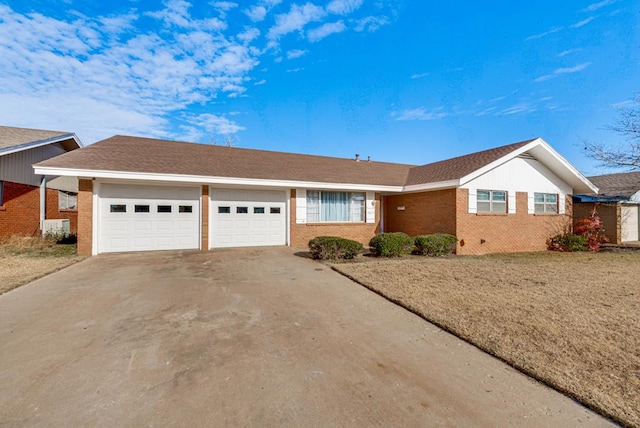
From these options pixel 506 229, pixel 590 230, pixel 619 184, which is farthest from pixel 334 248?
pixel 619 184

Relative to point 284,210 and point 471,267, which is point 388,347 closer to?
point 471,267

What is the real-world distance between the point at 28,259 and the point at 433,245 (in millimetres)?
13735

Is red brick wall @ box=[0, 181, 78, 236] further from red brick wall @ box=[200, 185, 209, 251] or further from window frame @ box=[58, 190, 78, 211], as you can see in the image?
red brick wall @ box=[200, 185, 209, 251]

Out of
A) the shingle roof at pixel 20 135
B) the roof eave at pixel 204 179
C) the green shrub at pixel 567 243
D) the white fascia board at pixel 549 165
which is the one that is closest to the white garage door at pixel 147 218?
the roof eave at pixel 204 179

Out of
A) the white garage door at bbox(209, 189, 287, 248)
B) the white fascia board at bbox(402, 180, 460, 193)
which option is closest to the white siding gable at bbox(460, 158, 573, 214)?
the white fascia board at bbox(402, 180, 460, 193)

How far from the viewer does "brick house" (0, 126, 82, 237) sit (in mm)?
13141

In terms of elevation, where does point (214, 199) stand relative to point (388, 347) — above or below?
above

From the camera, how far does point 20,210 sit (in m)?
13.7

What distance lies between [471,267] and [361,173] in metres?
8.22

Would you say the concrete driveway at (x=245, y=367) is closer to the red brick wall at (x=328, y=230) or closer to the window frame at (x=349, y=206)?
the red brick wall at (x=328, y=230)

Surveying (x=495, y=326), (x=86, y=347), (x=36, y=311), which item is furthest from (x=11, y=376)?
(x=495, y=326)

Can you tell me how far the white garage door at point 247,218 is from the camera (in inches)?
493

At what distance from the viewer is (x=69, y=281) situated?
693 centimetres

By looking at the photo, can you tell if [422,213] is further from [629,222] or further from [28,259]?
[629,222]
